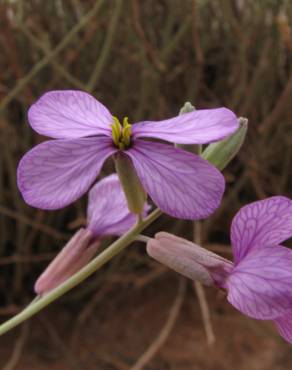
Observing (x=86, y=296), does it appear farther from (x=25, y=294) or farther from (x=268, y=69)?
(x=268, y=69)

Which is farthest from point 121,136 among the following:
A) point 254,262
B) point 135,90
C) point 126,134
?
point 135,90

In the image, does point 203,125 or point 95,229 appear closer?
point 203,125

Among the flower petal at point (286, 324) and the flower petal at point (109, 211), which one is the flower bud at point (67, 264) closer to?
the flower petal at point (109, 211)

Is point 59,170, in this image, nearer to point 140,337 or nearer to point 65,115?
point 65,115

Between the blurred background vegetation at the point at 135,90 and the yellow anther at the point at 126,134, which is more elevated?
the yellow anther at the point at 126,134

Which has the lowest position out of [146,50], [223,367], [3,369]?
[223,367]

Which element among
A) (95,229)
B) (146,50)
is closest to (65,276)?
(95,229)

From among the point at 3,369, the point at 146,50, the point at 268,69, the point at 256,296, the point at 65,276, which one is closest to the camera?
the point at 256,296

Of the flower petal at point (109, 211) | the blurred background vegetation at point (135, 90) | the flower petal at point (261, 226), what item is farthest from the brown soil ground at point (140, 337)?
the flower petal at point (261, 226)
